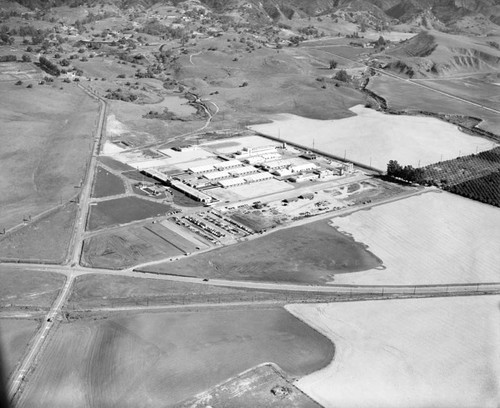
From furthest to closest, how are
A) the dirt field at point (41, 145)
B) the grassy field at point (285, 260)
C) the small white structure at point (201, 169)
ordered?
the small white structure at point (201, 169) → the dirt field at point (41, 145) → the grassy field at point (285, 260)

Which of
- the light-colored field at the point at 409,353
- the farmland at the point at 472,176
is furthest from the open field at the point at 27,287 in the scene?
the farmland at the point at 472,176

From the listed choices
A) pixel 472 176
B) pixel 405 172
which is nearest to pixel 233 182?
pixel 405 172

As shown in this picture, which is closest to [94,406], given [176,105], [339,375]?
[339,375]

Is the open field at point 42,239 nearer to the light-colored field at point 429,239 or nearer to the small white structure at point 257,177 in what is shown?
the small white structure at point 257,177

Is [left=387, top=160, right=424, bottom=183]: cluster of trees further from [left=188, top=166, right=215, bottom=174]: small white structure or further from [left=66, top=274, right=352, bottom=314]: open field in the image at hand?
[left=66, top=274, right=352, bottom=314]: open field

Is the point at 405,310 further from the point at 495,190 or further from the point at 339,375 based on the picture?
the point at 495,190

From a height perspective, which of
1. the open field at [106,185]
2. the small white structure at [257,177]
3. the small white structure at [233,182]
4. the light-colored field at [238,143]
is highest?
the small white structure at [257,177]
